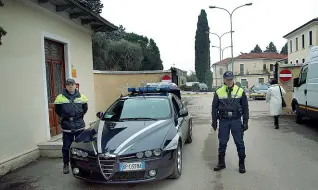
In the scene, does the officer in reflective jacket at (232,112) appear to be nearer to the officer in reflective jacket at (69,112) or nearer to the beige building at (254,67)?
the officer in reflective jacket at (69,112)

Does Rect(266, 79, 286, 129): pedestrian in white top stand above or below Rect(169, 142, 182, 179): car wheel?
above

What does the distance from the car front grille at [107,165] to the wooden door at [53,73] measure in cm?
452

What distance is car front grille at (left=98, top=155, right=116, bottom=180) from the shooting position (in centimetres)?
444

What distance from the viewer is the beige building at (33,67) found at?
20.5 ft

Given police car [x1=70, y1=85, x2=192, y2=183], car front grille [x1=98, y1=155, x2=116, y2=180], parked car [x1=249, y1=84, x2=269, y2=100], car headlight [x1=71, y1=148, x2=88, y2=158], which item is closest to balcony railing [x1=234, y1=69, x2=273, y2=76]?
parked car [x1=249, y1=84, x2=269, y2=100]

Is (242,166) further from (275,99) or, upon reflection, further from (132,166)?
(275,99)

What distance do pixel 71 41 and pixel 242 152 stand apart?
22.1ft

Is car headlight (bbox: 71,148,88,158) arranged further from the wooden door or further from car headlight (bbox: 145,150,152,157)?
the wooden door

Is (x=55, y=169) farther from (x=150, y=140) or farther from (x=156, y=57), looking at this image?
(x=156, y=57)

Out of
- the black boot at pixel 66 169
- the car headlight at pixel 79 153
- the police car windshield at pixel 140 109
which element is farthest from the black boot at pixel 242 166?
the black boot at pixel 66 169

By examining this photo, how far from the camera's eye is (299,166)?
19.1ft

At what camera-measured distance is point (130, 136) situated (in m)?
4.89

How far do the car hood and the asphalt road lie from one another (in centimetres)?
76

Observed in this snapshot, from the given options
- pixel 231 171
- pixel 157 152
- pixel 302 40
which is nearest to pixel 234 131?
pixel 231 171
